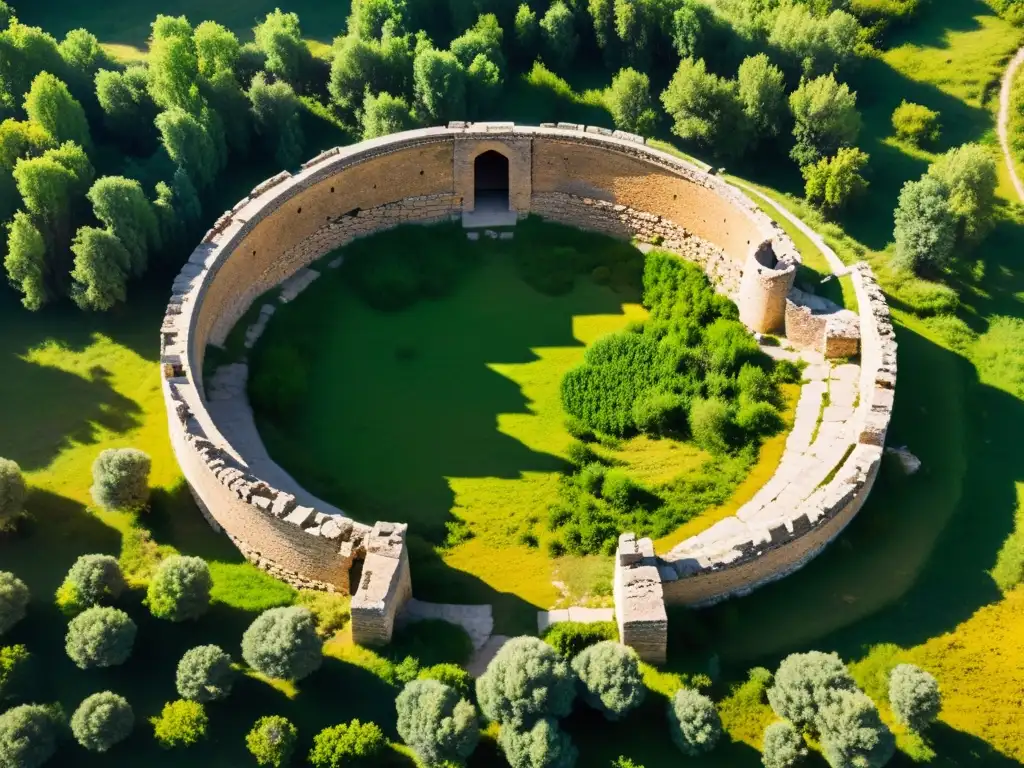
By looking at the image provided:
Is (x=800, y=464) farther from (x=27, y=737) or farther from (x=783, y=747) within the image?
(x=27, y=737)

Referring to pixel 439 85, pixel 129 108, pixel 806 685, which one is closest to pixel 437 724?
pixel 806 685

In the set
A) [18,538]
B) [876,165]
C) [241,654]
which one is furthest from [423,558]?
[876,165]

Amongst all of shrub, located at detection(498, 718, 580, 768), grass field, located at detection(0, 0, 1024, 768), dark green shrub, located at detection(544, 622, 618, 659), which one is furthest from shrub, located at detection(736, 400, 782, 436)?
shrub, located at detection(498, 718, 580, 768)

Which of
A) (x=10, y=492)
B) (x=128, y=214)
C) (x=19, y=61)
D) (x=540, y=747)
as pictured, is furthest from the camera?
(x=19, y=61)

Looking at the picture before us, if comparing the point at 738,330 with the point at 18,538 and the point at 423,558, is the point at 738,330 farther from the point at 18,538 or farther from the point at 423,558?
the point at 18,538

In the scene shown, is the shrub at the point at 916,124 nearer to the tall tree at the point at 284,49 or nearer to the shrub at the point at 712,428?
the shrub at the point at 712,428

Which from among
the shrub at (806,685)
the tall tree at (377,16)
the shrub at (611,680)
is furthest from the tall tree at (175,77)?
the shrub at (806,685)

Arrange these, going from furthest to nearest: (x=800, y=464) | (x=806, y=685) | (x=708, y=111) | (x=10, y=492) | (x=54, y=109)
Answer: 1. (x=708, y=111)
2. (x=54, y=109)
3. (x=800, y=464)
4. (x=10, y=492)
5. (x=806, y=685)
